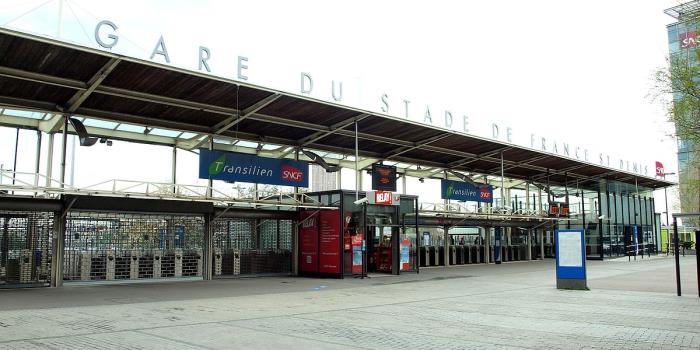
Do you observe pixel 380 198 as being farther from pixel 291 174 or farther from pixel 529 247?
pixel 529 247

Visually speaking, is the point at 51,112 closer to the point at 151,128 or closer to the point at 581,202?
the point at 151,128

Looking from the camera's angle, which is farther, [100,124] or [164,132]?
[164,132]

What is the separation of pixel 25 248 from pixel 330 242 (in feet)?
31.3

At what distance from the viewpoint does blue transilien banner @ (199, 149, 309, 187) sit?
18.3 metres

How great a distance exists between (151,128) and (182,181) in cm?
213

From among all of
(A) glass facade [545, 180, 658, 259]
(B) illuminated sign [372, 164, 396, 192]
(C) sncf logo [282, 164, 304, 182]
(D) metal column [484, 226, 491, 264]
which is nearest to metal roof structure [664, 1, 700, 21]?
(C) sncf logo [282, 164, 304, 182]

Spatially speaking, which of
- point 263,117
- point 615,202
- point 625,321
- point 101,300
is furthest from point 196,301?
point 615,202

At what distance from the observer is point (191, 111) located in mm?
17656

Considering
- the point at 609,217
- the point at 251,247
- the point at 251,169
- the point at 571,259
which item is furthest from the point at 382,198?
the point at 609,217

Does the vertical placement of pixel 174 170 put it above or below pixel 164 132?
below

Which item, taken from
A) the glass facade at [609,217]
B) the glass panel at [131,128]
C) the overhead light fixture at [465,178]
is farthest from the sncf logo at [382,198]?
the glass facade at [609,217]

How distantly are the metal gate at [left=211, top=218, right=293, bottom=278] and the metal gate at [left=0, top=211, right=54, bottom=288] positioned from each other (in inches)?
209

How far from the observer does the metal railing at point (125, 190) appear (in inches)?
539

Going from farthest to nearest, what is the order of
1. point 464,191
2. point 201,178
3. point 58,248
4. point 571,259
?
1. point 464,191
2. point 201,178
3. point 58,248
4. point 571,259
